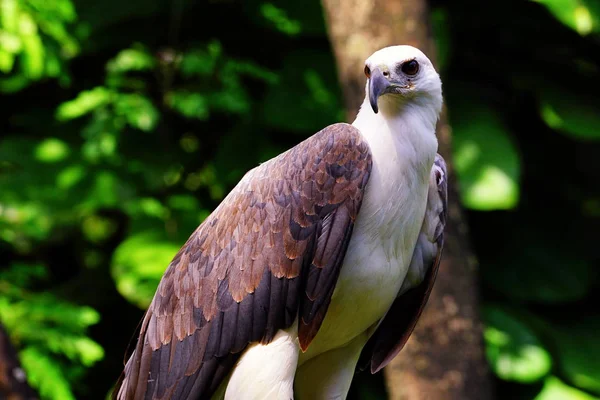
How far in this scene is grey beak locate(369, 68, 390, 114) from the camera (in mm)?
2854

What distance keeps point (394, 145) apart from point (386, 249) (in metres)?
0.37

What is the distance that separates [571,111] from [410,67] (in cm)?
375

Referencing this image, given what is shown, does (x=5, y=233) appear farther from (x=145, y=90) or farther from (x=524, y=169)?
(x=524, y=169)

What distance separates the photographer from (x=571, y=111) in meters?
6.32

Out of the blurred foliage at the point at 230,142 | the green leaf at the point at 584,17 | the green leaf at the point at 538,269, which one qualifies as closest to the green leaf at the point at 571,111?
the blurred foliage at the point at 230,142

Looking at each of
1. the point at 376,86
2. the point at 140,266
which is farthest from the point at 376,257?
the point at 140,266

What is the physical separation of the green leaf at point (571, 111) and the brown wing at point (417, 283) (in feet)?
10.7

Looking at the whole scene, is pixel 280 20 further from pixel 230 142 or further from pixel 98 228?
pixel 98 228

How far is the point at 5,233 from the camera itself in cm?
563

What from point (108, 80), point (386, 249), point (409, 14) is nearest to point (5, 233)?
point (108, 80)

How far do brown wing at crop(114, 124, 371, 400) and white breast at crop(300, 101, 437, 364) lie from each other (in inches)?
2.5

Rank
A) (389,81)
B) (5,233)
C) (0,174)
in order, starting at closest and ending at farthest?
(389,81) → (5,233) → (0,174)

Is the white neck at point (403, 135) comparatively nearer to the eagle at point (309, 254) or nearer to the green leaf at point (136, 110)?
the eagle at point (309, 254)

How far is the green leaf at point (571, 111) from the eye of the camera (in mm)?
6215
